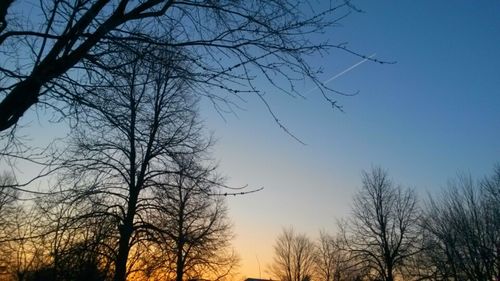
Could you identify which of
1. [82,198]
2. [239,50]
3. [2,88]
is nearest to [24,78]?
[2,88]

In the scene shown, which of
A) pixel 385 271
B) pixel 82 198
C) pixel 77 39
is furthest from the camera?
pixel 385 271

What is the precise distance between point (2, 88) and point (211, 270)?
15622 mm

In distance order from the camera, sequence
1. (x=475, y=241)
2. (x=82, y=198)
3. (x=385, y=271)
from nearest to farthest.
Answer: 1. (x=82, y=198)
2. (x=475, y=241)
3. (x=385, y=271)

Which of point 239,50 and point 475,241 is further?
point 475,241

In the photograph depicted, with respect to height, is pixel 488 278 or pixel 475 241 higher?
pixel 475 241

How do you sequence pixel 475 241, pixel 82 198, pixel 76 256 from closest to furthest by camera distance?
pixel 76 256 → pixel 82 198 → pixel 475 241

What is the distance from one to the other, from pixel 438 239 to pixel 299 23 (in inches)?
1091

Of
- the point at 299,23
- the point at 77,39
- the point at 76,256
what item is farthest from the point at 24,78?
the point at 76,256

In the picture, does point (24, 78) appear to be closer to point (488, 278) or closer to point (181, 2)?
point (181, 2)

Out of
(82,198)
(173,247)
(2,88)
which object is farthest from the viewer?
(173,247)

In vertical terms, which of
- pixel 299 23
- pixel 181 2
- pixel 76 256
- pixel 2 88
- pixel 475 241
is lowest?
pixel 76 256

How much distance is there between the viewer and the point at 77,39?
362 centimetres

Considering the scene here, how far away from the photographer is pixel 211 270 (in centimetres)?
1786

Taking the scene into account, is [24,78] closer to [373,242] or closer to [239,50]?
[239,50]
